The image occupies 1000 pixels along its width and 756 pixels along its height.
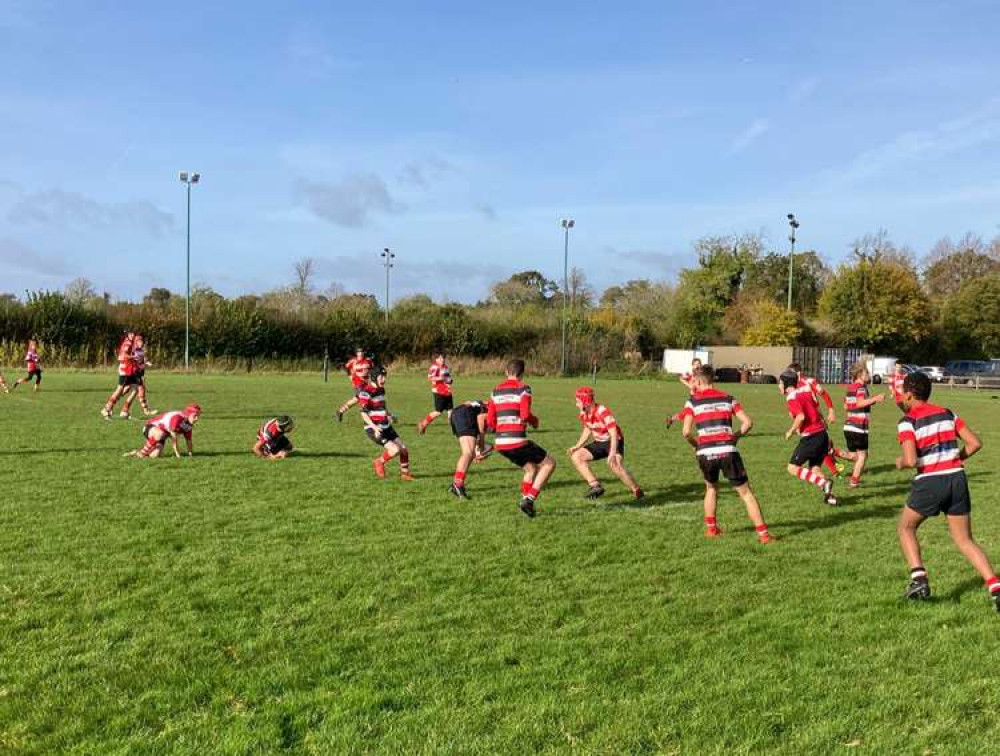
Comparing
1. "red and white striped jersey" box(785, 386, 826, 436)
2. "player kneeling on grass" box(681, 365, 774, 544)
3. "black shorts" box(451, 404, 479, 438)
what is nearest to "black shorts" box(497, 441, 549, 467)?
"black shorts" box(451, 404, 479, 438)

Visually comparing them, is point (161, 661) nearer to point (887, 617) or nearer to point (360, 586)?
point (360, 586)

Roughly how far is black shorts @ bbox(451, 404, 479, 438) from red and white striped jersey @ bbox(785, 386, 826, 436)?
13.6 ft

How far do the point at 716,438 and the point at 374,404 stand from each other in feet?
17.9

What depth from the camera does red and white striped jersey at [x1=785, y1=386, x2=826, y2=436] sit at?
11016 millimetres

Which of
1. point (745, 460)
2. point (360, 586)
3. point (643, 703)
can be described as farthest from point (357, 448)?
point (643, 703)

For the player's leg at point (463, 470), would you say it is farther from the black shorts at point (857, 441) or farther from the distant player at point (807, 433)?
the black shorts at point (857, 441)

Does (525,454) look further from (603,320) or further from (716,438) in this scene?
(603,320)

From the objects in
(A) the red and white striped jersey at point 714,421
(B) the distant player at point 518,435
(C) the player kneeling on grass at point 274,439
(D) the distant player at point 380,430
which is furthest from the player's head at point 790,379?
(C) the player kneeling on grass at point 274,439

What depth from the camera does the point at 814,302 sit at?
77125 millimetres

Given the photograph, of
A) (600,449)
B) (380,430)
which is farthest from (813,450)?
(380,430)

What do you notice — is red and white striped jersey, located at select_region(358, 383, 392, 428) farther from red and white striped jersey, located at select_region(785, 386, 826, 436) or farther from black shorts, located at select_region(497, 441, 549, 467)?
red and white striped jersey, located at select_region(785, 386, 826, 436)

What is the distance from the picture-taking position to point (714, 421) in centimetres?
815

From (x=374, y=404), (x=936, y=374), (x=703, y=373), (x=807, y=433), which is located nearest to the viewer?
(x=703, y=373)

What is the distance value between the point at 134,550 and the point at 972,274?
80608 millimetres
